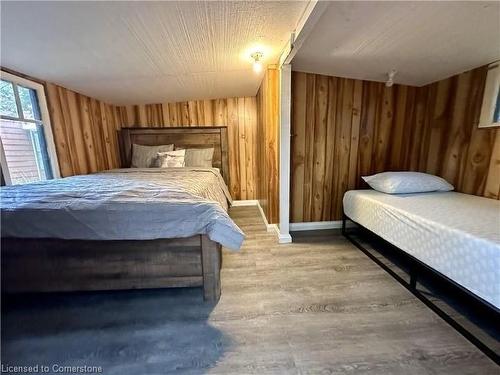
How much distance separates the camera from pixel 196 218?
1386mm

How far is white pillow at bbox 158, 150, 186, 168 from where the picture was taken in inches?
131

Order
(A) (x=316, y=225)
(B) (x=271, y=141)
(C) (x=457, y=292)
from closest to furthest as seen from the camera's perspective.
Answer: (C) (x=457, y=292) < (B) (x=271, y=141) < (A) (x=316, y=225)

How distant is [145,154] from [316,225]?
2722 mm

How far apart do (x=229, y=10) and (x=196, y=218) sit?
1291mm

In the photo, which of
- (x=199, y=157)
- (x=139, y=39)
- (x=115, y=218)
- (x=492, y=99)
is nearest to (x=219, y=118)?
(x=199, y=157)

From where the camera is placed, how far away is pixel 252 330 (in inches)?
50.7

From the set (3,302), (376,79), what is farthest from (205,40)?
(3,302)

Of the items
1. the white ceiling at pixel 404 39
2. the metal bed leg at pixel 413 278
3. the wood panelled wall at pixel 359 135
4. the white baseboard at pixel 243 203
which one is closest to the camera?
the white ceiling at pixel 404 39

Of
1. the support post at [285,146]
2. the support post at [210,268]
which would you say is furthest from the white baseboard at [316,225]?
the support post at [210,268]

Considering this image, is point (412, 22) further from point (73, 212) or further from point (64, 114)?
point (64, 114)

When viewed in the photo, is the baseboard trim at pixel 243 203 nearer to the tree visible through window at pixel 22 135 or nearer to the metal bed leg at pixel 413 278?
the tree visible through window at pixel 22 135

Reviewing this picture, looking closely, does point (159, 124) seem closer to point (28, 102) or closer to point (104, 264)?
point (28, 102)

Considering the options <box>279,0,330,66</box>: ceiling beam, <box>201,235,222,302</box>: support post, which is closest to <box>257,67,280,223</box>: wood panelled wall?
<box>279,0,330,66</box>: ceiling beam

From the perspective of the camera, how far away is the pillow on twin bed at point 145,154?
3475 millimetres
